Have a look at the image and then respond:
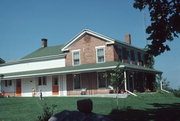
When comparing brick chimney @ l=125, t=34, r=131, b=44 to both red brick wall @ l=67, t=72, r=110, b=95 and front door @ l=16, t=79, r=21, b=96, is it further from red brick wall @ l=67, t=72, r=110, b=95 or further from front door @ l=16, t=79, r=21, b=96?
front door @ l=16, t=79, r=21, b=96

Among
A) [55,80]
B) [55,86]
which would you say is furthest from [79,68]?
[55,86]

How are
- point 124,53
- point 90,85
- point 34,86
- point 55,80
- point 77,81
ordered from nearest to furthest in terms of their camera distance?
point 90,85
point 77,81
point 124,53
point 55,80
point 34,86

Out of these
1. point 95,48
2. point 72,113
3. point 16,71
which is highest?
point 95,48

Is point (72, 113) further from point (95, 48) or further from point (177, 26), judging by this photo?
point (95, 48)

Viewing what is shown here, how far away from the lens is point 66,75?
29.7 meters

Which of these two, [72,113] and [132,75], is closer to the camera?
[72,113]

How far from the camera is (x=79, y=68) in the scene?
27172mm

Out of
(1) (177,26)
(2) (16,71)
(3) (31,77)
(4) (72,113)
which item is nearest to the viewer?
(4) (72,113)

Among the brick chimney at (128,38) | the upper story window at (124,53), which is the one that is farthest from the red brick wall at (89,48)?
the brick chimney at (128,38)

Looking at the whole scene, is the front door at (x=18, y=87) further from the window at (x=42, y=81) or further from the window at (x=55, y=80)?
the window at (x=55, y=80)

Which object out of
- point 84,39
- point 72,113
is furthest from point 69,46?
point 72,113

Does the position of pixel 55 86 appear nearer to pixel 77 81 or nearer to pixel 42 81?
pixel 42 81

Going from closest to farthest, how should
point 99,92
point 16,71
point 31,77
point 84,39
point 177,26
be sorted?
point 177,26, point 99,92, point 84,39, point 31,77, point 16,71

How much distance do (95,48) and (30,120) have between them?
58.2 feet
